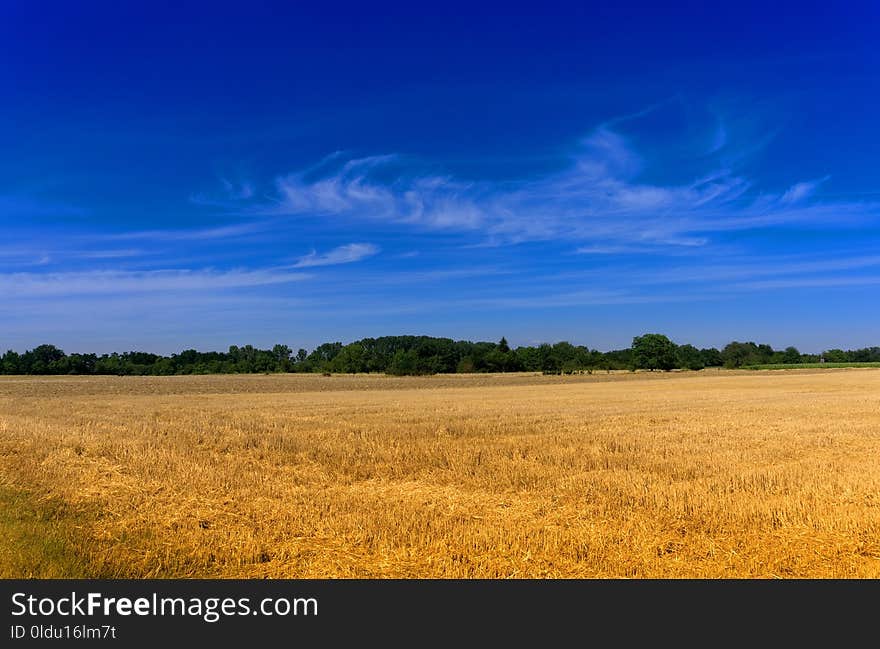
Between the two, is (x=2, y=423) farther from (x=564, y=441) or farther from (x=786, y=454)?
(x=786, y=454)

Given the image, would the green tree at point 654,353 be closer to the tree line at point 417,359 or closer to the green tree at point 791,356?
the tree line at point 417,359

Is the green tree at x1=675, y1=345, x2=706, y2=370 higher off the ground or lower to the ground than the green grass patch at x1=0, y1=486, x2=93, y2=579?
higher

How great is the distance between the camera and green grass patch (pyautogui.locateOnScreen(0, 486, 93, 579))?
24.3 ft

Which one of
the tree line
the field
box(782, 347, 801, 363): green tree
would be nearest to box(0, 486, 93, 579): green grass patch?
the field

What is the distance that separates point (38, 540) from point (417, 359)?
371 feet

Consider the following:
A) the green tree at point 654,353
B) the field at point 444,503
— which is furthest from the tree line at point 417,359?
the field at point 444,503

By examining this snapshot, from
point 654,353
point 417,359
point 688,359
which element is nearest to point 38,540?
point 417,359

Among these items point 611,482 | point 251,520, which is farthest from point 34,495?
point 611,482

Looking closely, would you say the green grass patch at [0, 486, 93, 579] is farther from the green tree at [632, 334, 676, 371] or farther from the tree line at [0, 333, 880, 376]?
the green tree at [632, 334, 676, 371]

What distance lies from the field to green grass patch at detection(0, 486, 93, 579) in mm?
35

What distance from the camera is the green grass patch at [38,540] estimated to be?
7396 millimetres

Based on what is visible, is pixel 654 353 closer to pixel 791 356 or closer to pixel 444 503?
pixel 791 356

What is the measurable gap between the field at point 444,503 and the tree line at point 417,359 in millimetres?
103630

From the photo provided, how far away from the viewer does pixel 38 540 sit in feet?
28.1
